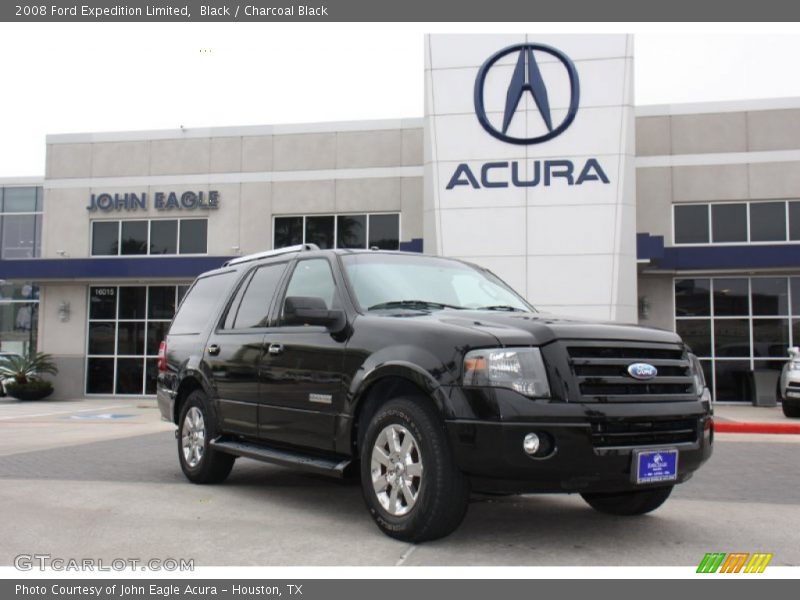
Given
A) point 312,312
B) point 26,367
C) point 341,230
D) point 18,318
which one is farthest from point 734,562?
point 18,318

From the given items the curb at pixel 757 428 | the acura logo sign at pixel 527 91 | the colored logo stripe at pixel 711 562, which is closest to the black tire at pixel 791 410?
the curb at pixel 757 428

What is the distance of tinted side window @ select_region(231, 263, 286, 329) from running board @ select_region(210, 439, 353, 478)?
1.01m

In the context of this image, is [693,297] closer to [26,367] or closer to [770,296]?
[770,296]

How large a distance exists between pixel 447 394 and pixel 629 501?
6.66 ft

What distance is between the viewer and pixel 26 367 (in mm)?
24047

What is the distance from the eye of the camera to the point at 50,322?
2508cm

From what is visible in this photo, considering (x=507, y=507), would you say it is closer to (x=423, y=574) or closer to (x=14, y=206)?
(x=423, y=574)

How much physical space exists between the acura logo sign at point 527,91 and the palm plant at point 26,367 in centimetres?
1510

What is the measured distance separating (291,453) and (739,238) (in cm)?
1856

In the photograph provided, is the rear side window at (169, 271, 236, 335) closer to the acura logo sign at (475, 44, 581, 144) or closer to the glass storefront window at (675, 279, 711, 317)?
the acura logo sign at (475, 44, 581, 144)

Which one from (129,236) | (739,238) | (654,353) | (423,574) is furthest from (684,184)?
(423,574)

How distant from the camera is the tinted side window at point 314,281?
20.1 feet

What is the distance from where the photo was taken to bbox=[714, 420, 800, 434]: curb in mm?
14047

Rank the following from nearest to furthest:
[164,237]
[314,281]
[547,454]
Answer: [547,454] → [314,281] → [164,237]
